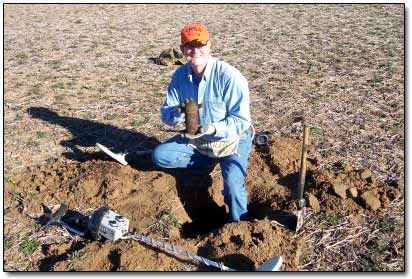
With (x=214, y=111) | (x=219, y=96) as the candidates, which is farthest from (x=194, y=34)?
(x=214, y=111)

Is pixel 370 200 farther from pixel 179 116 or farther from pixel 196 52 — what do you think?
pixel 196 52

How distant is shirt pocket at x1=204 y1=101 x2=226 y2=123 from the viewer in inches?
185

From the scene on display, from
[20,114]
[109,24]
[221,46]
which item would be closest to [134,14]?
[109,24]

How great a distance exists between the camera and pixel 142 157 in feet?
18.4

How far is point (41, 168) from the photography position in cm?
546

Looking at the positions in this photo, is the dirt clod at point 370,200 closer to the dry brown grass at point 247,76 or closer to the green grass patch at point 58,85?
the dry brown grass at point 247,76

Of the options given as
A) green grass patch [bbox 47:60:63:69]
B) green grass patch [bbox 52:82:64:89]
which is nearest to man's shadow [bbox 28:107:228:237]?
green grass patch [bbox 52:82:64:89]

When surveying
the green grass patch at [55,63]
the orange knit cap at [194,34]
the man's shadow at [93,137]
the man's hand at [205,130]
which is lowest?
the man's shadow at [93,137]

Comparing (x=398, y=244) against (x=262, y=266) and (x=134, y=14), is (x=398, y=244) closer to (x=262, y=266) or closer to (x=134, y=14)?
(x=262, y=266)

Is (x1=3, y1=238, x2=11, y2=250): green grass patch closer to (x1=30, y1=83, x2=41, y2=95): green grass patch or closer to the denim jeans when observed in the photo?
the denim jeans

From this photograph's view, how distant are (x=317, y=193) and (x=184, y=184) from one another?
51.8 inches

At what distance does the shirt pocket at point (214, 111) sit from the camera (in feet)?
15.4

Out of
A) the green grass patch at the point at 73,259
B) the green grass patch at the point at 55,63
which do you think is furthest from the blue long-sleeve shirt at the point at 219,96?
the green grass patch at the point at 55,63

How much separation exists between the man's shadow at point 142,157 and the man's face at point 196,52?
1.22 meters
